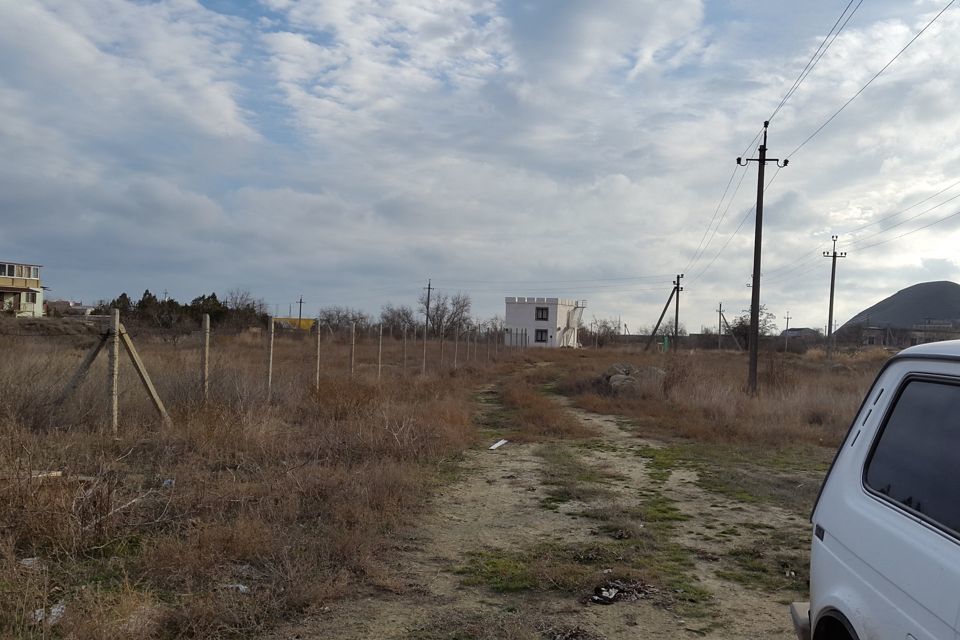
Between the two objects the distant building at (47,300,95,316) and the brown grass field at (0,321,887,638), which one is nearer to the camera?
the brown grass field at (0,321,887,638)

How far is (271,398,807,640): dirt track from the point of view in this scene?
4.63 meters

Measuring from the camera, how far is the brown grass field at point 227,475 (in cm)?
471

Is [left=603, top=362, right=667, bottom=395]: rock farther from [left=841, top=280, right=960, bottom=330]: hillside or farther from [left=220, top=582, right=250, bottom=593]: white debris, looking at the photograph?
[left=841, top=280, right=960, bottom=330]: hillside

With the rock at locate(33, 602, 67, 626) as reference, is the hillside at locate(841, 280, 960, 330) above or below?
above

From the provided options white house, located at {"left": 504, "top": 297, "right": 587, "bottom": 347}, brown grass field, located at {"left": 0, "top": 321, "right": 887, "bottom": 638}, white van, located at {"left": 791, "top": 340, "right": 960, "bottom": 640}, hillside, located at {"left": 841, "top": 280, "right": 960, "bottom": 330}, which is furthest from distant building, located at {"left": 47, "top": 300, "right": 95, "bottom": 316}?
hillside, located at {"left": 841, "top": 280, "right": 960, "bottom": 330}

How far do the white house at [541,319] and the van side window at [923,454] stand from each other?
90786mm

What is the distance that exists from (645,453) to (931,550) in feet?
34.0

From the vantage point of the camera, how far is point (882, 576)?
2447 mm

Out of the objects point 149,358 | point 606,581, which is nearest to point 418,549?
point 606,581

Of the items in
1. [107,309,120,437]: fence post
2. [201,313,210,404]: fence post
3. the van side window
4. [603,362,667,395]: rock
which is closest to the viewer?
the van side window

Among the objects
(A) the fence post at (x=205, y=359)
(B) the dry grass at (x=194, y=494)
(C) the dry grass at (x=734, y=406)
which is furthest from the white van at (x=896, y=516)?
(C) the dry grass at (x=734, y=406)

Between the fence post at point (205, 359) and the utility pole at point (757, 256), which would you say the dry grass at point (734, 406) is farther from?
the fence post at point (205, 359)

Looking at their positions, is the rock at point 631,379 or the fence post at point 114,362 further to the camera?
the rock at point 631,379

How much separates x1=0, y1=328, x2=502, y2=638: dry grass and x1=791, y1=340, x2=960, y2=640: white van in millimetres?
3276
